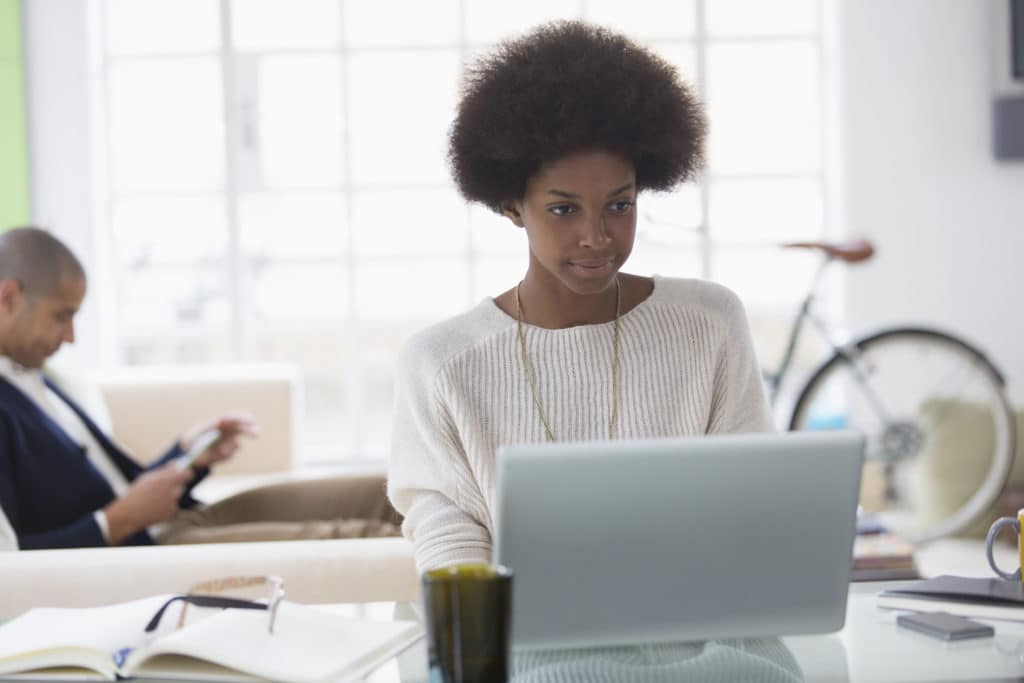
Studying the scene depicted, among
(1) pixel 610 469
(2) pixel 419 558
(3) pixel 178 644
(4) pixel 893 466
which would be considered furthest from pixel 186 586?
(4) pixel 893 466

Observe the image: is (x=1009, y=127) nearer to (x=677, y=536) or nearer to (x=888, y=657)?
(x=888, y=657)

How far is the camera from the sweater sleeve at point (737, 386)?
150 centimetres

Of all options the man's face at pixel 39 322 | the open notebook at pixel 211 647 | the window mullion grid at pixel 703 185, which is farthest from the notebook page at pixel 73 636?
the window mullion grid at pixel 703 185

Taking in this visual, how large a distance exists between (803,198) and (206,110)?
7.34ft

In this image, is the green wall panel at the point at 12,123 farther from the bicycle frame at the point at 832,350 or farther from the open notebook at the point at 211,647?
the open notebook at the point at 211,647

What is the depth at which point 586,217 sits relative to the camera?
1.41 meters

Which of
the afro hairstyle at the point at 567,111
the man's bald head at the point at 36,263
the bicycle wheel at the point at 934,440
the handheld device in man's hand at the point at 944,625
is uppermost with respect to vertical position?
the afro hairstyle at the point at 567,111

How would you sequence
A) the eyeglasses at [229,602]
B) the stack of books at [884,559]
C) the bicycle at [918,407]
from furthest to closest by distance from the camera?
the bicycle at [918,407]
the stack of books at [884,559]
the eyeglasses at [229,602]

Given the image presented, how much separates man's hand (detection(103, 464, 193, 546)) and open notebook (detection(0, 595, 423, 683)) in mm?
1113

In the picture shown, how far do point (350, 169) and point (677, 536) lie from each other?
12.3 feet

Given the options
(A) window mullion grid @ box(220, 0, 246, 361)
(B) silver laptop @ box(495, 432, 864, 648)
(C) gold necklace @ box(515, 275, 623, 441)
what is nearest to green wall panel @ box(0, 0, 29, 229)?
(A) window mullion grid @ box(220, 0, 246, 361)

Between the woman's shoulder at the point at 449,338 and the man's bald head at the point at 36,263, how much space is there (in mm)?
1145

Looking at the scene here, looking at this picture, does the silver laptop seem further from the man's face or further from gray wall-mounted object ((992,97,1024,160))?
gray wall-mounted object ((992,97,1024,160))

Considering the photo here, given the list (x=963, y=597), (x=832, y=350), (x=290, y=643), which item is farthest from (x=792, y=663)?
(x=832, y=350)
